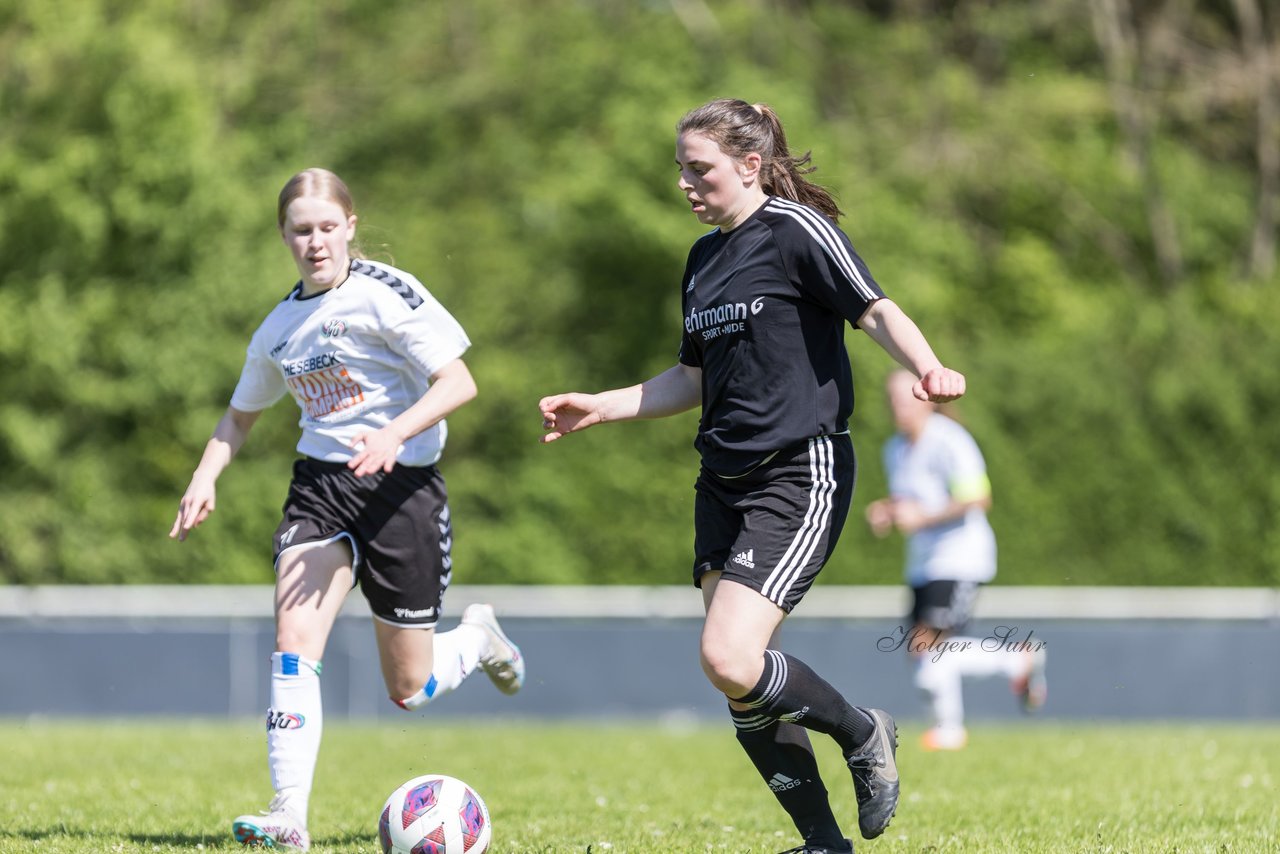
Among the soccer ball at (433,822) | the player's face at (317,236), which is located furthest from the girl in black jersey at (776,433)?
the player's face at (317,236)

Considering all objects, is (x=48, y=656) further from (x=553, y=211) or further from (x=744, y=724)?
(x=744, y=724)

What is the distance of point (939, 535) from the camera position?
9.77 meters

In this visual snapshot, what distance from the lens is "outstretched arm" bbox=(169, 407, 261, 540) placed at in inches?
211

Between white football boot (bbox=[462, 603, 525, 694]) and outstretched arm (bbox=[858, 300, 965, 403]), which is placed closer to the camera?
outstretched arm (bbox=[858, 300, 965, 403])

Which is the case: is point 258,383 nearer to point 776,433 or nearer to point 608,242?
point 776,433

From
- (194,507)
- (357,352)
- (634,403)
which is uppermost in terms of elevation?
(357,352)

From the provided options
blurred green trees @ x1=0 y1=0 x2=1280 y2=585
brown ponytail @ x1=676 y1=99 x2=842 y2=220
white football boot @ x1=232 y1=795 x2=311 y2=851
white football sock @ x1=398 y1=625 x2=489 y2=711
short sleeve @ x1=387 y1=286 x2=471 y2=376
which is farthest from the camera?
blurred green trees @ x1=0 y1=0 x2=1280 y2=585

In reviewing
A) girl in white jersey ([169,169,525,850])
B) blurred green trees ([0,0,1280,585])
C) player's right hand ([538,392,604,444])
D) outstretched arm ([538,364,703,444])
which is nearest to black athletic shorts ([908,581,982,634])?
girl in white jersey ([169,169,525,850])

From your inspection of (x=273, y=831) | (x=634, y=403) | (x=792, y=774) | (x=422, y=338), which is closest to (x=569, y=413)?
(x=634, y=403)

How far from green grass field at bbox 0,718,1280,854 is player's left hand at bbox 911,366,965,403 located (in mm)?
1551

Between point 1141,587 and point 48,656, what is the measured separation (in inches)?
445

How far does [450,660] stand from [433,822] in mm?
1244

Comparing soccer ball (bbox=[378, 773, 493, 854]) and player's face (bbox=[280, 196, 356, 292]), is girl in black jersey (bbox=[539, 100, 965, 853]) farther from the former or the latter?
player's face (bbox=[280, 196, 356, 292])

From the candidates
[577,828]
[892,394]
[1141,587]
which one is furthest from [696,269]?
[1141,587]
